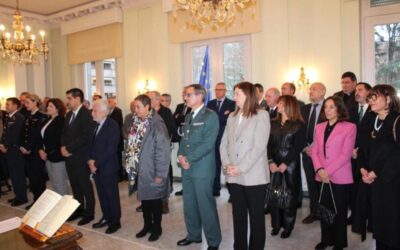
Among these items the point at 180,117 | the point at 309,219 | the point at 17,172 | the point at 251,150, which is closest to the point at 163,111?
the point at 180,117

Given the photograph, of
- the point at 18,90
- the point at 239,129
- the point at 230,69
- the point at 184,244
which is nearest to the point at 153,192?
the point at 184,244

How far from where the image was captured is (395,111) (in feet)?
9.67

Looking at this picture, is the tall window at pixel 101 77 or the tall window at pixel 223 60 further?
the tall window at pixel 101 77

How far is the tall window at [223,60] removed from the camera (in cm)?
659

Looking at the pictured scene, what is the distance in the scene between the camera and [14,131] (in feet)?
18.2

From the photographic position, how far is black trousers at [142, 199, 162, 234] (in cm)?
387

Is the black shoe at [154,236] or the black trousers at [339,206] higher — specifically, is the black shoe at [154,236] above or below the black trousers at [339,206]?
below

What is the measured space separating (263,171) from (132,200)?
10.4 ft

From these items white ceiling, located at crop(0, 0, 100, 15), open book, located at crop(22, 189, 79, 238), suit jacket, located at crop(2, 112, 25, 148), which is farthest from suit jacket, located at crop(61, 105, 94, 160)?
white ceiling, located at crop(0, 0, 100, 15)

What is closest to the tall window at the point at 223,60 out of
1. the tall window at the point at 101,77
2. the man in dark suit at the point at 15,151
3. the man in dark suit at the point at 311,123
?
the man in dark suit at the point at 311,123

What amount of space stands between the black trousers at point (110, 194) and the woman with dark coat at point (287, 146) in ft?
6.14

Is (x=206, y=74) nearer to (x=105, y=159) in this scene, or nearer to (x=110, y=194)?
(x=105, y=159)

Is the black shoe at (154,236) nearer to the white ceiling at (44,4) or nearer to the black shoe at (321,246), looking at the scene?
the black shoe at (321,246)

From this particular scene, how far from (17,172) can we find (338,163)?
→ 16.0 ft
